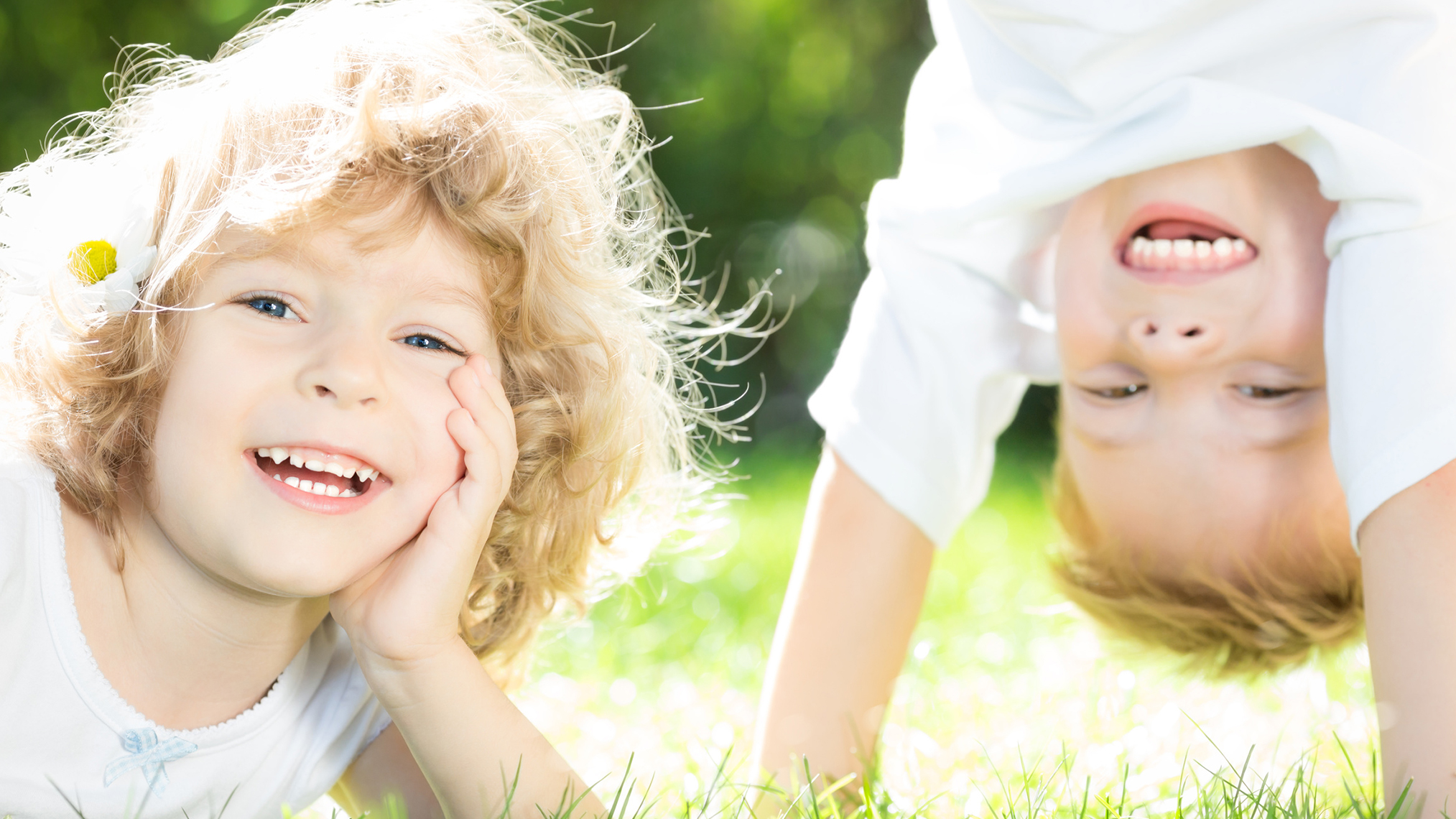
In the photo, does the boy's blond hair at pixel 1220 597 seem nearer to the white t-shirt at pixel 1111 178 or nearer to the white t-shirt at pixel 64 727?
the white t-shirt at pixel 1111 178

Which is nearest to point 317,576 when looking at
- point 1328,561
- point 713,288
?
point 1328,561

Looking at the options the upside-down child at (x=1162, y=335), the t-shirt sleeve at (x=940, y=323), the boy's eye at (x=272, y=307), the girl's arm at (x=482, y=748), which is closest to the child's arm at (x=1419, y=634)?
the upside-down child at (x=1162, y=335)

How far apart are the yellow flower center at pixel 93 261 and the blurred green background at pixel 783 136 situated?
5.03 meters

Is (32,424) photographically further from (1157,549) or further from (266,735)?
(1157,549)

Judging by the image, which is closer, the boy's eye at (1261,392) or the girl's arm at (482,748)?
the girl's arm at (482,748)

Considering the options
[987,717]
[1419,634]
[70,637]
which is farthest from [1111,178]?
[70,637]

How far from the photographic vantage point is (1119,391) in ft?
5.25

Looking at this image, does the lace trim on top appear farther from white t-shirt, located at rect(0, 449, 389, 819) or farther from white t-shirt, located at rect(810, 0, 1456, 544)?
white t-shirt, located at rect(810, 0, 1456, 544)

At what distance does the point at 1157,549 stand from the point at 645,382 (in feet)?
2.38

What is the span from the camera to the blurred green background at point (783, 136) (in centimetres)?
662

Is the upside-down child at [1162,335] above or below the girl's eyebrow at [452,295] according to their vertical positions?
above

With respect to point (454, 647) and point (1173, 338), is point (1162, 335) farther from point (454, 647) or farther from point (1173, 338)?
point (454, 647)

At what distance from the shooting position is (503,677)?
1.83m

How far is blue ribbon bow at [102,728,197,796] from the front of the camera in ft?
4.65
